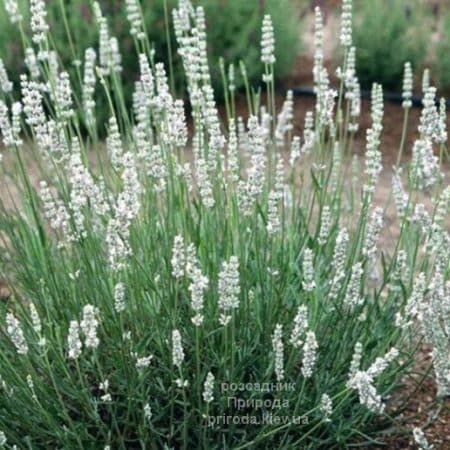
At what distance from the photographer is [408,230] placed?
10.8ft

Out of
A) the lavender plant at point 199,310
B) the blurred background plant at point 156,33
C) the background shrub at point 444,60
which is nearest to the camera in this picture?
the lavender plant at point 199,310

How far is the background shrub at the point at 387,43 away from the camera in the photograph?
22.3ft

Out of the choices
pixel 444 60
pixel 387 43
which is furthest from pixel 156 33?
pixel 444 60

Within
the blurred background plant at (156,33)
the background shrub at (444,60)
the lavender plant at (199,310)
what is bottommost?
the background shrub at (444,60)

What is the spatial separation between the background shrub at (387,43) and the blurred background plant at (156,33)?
556 mm

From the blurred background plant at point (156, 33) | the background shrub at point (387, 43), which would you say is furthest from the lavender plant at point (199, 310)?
the background shrub at point (387, 43)

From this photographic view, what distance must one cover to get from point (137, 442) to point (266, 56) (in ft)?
4.03

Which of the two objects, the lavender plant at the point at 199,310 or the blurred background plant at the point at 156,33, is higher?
the lavender plant at the point at 199,310

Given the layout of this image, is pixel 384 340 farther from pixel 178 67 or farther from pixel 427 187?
pixel 178 67

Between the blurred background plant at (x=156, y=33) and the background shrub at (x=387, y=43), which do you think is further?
the background shrub at (x=387, y=43)

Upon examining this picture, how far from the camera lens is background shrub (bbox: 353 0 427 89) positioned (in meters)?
6.80

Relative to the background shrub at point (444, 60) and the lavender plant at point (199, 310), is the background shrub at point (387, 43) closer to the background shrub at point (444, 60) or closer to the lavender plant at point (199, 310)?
the background shrub at point (444, 60)

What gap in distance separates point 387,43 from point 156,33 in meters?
1.68

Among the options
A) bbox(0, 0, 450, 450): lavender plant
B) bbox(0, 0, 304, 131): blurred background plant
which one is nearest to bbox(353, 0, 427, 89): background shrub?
bbox(0, 0, 304, 131): blurred background plant
